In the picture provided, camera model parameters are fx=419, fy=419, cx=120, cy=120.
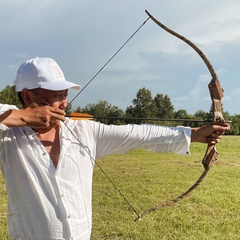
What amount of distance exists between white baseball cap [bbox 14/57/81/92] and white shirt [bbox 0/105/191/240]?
0.15 metres

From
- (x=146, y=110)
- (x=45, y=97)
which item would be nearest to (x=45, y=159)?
(x=45, y=97)

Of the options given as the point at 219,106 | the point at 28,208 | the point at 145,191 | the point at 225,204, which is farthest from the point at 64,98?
the point at 145,191

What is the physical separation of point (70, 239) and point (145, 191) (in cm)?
466

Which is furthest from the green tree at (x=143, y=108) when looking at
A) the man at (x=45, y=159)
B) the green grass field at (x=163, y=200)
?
the green grass field at (x=163, y=200)

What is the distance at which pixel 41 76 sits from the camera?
141 cm

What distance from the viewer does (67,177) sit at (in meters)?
1.40

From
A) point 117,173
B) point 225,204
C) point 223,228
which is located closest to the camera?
point 223,228

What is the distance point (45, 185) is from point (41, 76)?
0.36 meters

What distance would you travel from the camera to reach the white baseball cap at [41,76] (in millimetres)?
1403

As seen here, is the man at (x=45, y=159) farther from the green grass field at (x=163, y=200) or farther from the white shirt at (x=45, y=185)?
the green grass field at (x=163, y=200)

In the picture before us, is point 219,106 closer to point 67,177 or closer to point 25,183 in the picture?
point 67,177

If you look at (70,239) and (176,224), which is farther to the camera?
(176,224)

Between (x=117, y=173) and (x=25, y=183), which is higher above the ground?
(x=25, y=183)

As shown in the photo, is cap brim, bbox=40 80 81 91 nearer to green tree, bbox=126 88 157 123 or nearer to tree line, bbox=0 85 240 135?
tree line, bbox=0 85 240 135
